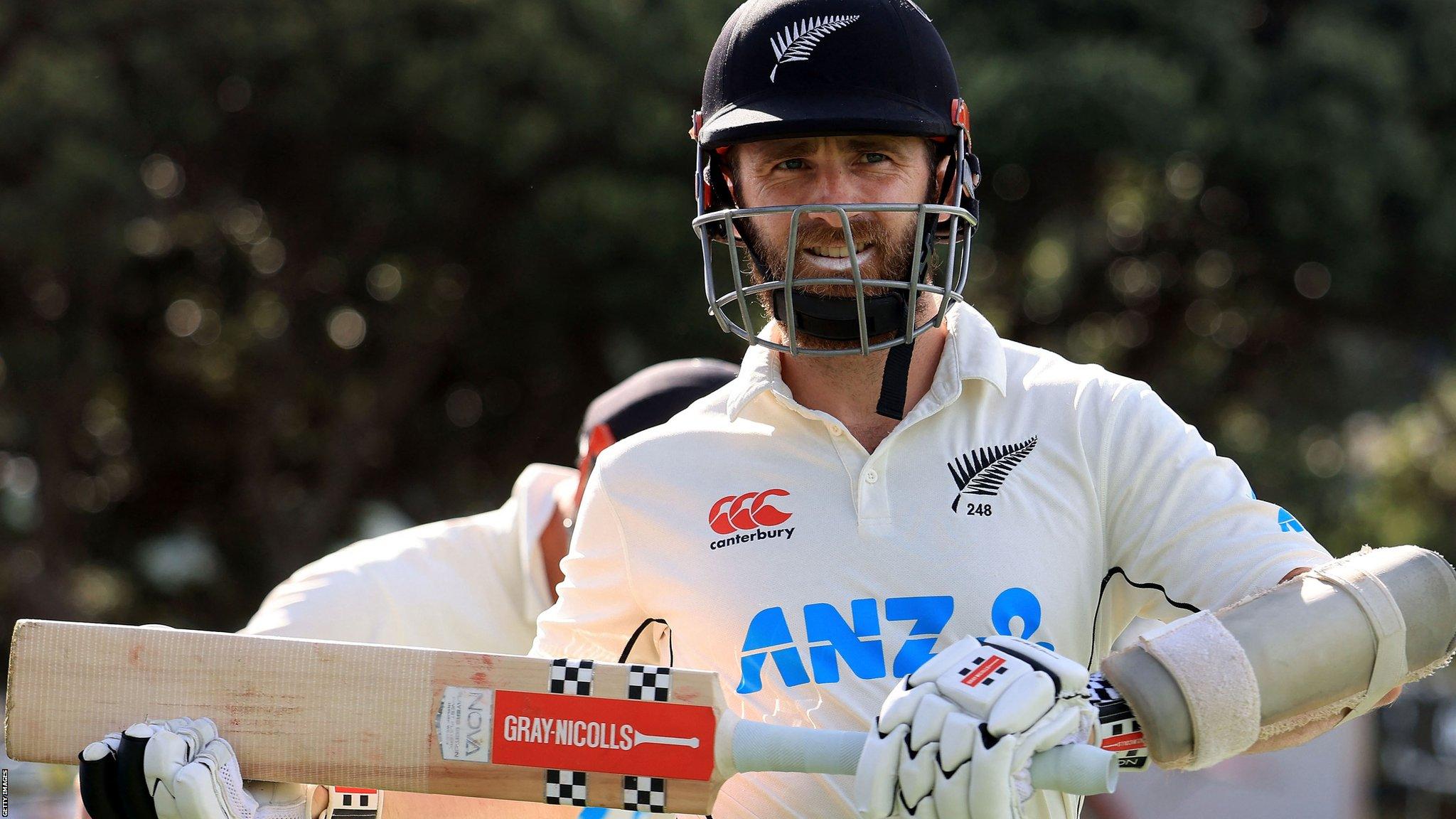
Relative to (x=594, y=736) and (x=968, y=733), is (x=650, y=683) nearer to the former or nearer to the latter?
(x=594, y=736)

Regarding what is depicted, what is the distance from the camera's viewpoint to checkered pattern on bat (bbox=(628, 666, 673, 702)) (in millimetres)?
1906

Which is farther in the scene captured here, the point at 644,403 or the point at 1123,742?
the point at 644,403

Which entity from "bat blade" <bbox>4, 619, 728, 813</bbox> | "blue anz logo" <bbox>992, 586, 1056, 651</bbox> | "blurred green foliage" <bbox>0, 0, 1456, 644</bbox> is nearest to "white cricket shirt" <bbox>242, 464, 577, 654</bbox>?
"bat blade" <bbox>4, 619, 728, 813</bbox>

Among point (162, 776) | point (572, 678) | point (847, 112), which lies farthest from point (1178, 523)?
point (162, 776)

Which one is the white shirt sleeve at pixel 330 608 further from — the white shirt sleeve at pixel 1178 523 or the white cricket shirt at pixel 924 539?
the white shirt sleeve at pixel 1178 523

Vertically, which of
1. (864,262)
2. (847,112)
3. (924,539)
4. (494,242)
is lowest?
(924,539)

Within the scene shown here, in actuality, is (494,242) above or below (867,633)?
above

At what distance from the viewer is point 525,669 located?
1.96 meters

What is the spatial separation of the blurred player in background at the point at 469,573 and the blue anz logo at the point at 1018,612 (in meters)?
1.35

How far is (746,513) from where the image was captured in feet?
6.67

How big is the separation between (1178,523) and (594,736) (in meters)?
0.79

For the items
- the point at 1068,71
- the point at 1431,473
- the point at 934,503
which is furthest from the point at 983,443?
the point at 1431,473

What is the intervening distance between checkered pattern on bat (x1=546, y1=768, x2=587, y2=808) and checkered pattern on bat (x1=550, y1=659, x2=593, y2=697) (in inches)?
4.1

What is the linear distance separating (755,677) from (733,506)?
0.24m
